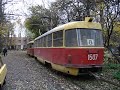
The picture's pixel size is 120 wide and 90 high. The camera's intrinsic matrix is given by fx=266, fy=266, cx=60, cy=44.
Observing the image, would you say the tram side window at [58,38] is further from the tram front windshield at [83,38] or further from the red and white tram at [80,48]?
the tram front windshield at [83,38]

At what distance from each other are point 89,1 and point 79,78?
926 centimetres

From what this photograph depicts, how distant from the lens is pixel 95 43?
43.7 feet

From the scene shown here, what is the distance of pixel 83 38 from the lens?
13172mm

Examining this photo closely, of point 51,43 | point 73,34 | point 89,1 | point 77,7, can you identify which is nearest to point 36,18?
point 77,7

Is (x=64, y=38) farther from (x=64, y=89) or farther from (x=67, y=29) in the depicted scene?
(x=64, y=89)

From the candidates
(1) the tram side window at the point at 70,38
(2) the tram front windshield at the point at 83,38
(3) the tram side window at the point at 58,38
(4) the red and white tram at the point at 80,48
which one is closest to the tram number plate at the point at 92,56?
(4) the red and white tram at the point at 80,48

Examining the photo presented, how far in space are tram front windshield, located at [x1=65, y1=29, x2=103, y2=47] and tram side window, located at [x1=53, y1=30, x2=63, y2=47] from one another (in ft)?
1.97

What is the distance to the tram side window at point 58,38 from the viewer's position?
14.2 metres

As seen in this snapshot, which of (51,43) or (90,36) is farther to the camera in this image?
(51,43)

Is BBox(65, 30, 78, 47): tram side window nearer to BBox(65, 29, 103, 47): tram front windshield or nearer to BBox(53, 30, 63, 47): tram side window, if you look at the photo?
BBox(65, 29, 103, 47): tram front windshield

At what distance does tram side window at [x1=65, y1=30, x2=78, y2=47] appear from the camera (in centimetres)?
1320

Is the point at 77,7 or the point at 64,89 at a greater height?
the point at 77,7

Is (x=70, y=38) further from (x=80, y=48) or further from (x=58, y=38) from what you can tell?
(x=58, y=38)

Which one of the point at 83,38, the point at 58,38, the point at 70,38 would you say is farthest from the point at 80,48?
the point at 58,38
